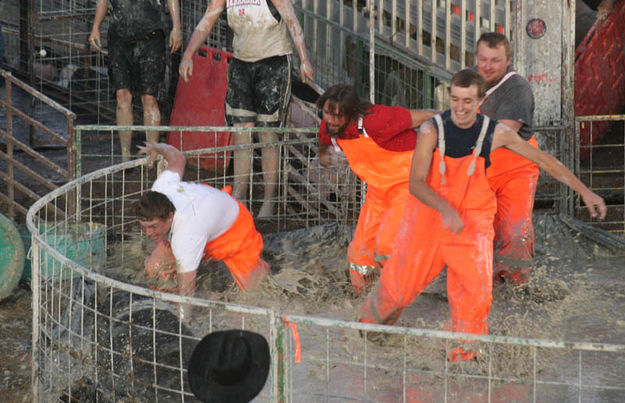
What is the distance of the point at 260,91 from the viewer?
314 inches

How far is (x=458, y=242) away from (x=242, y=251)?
6.19 ft

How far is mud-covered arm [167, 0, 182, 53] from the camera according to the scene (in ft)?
27.0

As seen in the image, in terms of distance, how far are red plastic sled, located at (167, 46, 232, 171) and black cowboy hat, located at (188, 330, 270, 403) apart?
5.48 m

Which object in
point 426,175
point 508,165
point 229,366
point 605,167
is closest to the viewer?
point 229,366

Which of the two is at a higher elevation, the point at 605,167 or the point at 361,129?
the point at 361,129

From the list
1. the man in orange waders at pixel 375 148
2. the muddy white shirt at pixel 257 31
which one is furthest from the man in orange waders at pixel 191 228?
the muddy white shirt at pixel 257 31

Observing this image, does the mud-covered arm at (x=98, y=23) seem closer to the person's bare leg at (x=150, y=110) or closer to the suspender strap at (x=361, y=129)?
the person's bare leg at (x=150, y=110)

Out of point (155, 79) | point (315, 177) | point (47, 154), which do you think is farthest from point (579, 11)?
point (47, 154)

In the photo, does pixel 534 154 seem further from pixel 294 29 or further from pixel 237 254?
pixel 294 29

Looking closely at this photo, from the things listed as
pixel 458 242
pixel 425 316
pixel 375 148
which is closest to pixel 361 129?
pixel 375 148

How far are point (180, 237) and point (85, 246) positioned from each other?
1688 millimetres

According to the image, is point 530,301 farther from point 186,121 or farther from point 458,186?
point 186,121

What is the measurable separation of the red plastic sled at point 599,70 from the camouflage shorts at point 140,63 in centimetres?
483

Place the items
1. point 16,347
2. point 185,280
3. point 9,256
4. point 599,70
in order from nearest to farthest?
point 185,280
point 16,347
point 9,256
point 599,70
